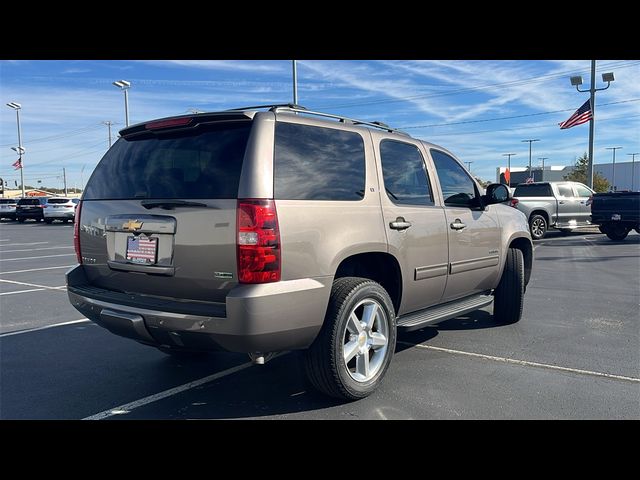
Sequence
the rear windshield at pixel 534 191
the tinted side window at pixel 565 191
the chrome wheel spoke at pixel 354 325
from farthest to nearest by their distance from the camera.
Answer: the tinted side window at pixel 565 191
the rear windshield at pixel 534 191
the chrome wheel spoke at pixel 354 325

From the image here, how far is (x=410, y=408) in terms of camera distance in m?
3.52

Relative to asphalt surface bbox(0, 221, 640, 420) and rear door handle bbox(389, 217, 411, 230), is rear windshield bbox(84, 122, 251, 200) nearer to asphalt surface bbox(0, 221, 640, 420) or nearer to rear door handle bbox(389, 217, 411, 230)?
rear door handle bbox(389, 217, 411, 230)

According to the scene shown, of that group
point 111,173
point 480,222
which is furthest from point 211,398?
point 480,222

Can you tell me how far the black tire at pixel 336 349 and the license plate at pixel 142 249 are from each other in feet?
3.97

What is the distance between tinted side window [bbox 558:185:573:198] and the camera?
55.7 ft

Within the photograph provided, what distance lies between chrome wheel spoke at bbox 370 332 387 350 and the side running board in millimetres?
288

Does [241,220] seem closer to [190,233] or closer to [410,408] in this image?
[190,233]

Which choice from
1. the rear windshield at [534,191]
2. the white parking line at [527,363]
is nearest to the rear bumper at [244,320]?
the white parking line at [527,363]

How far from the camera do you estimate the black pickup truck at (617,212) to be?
14930 millimetres

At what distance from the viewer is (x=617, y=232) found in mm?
15820

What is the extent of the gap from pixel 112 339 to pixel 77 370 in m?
0.95

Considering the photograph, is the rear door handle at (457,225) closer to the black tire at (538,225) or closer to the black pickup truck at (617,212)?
the black pickup truck at (617,212)

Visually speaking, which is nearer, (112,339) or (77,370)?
(77,370)
